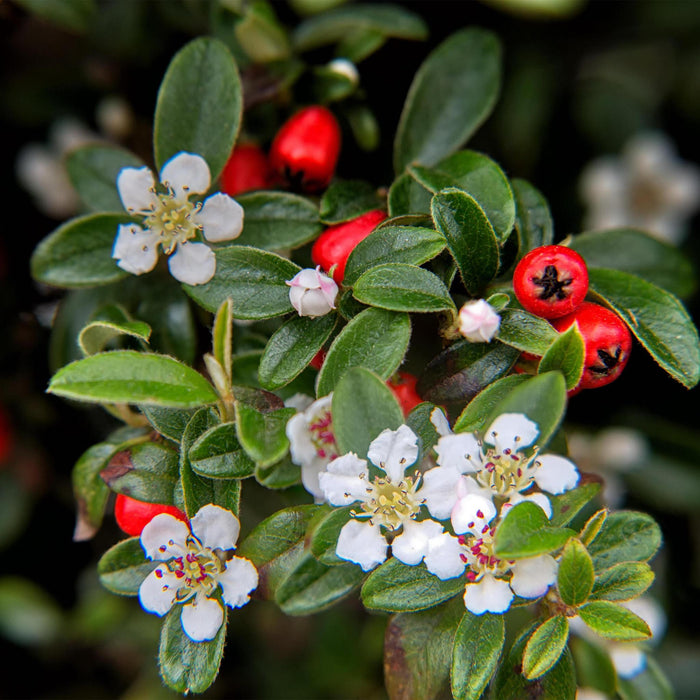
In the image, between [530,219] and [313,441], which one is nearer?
[313,441]

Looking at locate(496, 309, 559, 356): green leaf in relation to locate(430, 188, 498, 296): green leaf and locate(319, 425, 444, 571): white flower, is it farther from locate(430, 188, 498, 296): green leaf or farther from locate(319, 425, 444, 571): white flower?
locate(319, 425, 444, 571): white flower

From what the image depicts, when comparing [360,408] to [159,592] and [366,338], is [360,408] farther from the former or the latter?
[159,592]

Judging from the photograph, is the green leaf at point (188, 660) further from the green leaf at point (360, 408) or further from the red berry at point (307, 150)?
the red berry at point (307, 150)

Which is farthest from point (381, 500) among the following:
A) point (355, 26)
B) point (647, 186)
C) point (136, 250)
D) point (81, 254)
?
point (647, 186)

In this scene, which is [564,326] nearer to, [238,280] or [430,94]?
[238,280]

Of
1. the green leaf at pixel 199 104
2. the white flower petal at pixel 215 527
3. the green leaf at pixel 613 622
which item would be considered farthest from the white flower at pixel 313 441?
the green leaf at pixel 199 104

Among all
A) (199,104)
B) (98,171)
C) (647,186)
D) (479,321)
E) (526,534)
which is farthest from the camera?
(647,186)
